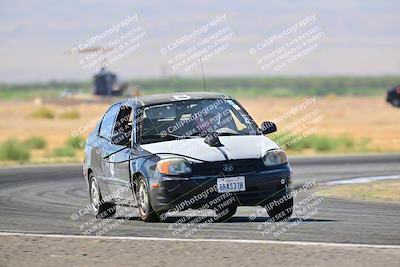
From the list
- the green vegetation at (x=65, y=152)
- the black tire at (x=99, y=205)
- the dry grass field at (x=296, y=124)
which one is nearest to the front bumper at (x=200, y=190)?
the black tire at (x=99, y=205)

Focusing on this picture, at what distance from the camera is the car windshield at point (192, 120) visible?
1408cm

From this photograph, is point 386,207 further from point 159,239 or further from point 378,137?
point 378,137

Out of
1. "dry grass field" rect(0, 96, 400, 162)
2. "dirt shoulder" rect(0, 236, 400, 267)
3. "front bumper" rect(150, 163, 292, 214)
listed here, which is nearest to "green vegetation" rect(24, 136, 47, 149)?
"dry grass field" rect(0, 96, 400, 162)

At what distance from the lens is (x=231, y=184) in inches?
521

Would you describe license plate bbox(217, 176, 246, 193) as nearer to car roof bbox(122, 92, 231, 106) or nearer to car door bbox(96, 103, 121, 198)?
car roof bbox(122, 92, 231, 106)

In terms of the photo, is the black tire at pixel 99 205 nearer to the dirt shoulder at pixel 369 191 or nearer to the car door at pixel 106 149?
the car door at pixel 106 149

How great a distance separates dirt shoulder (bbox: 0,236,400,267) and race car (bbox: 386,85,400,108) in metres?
56.8

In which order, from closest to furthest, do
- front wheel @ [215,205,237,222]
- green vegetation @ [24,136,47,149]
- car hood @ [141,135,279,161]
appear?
car hood @ [141,135,279,161] → front wheel @ [215,205,237,222] → green vegetation @ [24,136,47,149]

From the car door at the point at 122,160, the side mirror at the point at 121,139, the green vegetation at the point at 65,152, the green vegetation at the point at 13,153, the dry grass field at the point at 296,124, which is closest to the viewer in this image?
the car door at the point at 122,160

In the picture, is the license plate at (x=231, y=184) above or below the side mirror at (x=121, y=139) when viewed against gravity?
below

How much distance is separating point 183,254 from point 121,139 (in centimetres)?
453

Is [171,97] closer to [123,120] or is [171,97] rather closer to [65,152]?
[123,120]

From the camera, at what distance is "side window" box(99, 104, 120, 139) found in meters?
15.4

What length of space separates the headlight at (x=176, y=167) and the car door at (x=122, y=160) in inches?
34.9
